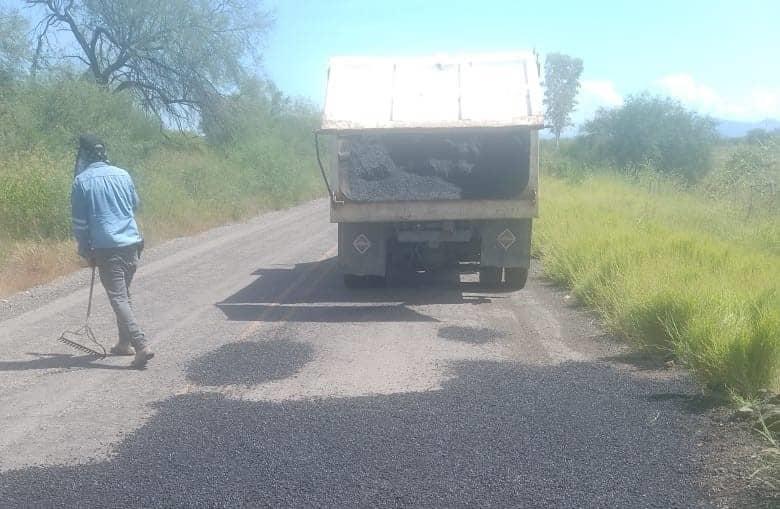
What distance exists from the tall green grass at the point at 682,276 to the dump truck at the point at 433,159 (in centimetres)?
132

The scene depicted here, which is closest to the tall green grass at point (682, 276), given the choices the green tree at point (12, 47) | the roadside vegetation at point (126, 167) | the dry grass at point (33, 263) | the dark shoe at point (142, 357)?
the dark shoe at point (142, 357)

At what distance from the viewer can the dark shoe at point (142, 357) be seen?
6.63 metres

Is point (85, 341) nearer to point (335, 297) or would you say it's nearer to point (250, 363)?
point (250, 363)

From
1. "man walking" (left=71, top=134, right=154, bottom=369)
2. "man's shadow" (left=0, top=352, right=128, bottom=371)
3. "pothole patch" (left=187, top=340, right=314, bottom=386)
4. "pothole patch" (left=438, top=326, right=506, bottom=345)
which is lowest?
"man's shadow" (left=0, top=352, right=128, bottom=371)

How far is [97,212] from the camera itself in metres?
6.68

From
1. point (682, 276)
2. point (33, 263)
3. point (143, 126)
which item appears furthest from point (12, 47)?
point (682, 276)

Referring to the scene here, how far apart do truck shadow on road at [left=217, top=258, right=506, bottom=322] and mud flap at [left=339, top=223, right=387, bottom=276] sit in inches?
14.7

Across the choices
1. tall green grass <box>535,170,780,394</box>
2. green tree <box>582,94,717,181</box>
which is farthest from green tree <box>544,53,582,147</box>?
tall green grass <box>535,170,780,394</box>

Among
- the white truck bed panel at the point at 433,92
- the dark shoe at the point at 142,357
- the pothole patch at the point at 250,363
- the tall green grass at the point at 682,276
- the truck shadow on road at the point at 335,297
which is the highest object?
the white truck bed panel at the point at 433,92

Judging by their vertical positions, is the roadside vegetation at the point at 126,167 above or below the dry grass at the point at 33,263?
above

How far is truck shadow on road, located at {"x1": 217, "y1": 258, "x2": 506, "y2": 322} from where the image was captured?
874cm

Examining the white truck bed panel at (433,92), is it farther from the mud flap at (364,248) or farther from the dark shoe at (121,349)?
the dark shoe at (121,349)

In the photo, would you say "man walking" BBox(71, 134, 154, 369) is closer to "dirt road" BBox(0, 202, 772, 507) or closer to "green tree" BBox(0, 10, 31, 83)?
"dirt road" BBox(0, 202, 772, 507)

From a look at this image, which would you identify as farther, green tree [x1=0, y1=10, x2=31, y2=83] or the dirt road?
green tree [x1=0, y1=10, x2=31, y2=83]
